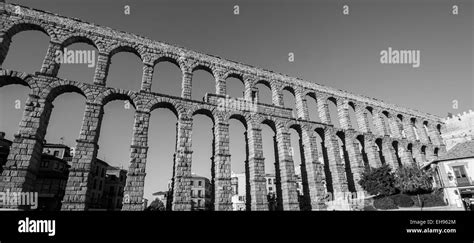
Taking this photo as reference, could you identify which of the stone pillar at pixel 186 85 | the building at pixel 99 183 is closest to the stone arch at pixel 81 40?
→ the stone pillar at pixel 186 85

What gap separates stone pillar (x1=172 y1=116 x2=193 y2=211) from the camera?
1694 cm

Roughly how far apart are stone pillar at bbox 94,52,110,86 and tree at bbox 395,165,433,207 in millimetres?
27611

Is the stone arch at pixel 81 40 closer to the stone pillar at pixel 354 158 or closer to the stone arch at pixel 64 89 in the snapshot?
the stone arch at pixel 64 89

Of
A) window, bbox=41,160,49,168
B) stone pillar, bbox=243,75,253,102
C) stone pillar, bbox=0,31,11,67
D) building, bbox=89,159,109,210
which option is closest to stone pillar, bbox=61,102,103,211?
stone pillar, bbox=0,31,11,67

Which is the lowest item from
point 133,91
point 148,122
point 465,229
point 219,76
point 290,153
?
point 465,229

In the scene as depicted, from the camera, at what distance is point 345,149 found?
89.8 feet

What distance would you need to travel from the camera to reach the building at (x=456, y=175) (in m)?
21.1

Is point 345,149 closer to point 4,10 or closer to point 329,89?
point 329,89

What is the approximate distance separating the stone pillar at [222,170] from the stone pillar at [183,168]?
227 cm

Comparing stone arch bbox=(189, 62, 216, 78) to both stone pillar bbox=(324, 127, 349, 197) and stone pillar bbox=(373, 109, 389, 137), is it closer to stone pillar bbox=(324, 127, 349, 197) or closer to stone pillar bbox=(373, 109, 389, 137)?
stone pillar bbox=(324, 127, 349, 197)

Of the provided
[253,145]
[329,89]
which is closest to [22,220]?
[253,145]

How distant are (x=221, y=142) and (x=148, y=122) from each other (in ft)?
19.9

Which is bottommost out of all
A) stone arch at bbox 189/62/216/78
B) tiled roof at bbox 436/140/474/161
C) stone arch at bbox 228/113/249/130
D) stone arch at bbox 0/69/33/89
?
tiled roof at bbox 436/140/474/161

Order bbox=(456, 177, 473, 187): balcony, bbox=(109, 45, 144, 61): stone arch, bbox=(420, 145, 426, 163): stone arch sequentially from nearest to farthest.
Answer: bbox=(109, 45, 144, 61): stone arch
bbox=(456, 177, 473, 187): balcony
bbox=(420, 145, 426, 163): stone arch
